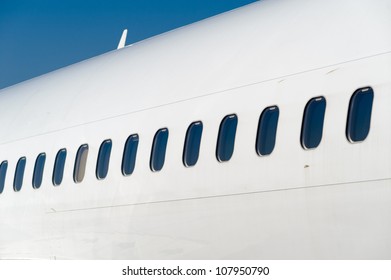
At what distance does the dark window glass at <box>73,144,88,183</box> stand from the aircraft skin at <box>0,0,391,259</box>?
0.13 meters

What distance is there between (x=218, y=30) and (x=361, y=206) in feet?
14.3

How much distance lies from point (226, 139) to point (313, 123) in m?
1.53

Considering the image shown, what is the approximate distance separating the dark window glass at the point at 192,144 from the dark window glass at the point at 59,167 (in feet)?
10.7

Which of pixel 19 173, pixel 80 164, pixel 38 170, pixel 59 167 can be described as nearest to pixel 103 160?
pixel 80 164

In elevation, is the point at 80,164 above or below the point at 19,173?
below

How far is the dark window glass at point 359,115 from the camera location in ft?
28.9

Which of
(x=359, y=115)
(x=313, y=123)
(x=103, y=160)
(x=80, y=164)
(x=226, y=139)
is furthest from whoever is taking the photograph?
(x=80, y=164)

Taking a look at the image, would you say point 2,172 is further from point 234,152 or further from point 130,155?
point 234,152

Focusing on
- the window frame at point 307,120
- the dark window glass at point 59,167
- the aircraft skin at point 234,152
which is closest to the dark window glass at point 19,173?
the aircraft skin at point 234,152

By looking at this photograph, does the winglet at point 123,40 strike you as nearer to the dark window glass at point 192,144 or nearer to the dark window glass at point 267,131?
the dark window glass at point 192,144

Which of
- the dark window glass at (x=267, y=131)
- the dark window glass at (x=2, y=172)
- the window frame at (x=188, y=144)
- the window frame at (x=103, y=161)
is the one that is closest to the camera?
the dark window glass at (x=267, y=131)

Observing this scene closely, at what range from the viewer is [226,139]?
1064 centimetres

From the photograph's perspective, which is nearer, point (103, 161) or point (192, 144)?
point (192, 144)

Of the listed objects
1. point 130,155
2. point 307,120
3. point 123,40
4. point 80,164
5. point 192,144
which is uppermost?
point 123,40
